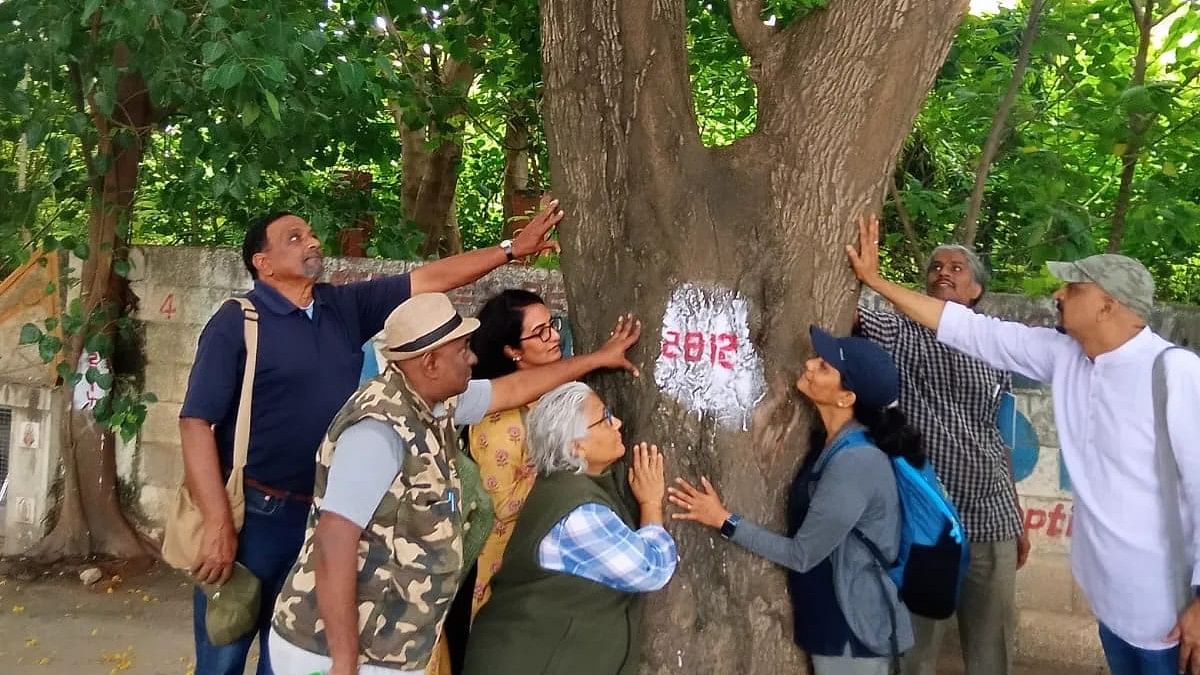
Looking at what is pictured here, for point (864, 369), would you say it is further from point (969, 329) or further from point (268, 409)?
point (268, 409)

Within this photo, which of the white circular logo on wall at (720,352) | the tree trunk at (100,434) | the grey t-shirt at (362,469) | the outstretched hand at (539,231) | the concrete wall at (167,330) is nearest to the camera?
the grey t-shirt at (362,469)

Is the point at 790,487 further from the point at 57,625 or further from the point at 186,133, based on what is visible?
the point at 57,625

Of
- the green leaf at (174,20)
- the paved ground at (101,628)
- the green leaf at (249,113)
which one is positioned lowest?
the paved ground at (101,628)

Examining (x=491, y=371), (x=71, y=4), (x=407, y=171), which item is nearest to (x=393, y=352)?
(x=491, y=371)

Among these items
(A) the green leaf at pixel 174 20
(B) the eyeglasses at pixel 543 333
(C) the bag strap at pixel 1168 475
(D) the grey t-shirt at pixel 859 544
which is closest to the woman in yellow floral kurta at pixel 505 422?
(B) the eyeglasses at pixel 543 333

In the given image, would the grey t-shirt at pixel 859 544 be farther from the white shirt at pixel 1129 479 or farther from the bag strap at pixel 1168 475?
the bag strap at pixel 1168 475

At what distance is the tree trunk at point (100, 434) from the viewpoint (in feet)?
18.1

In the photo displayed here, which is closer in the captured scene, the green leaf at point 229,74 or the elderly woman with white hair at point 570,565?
the elderly woman with white hair at point 570,565

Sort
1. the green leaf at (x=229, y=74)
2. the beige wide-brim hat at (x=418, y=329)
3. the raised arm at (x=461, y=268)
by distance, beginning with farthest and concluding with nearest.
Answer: the green leaf at (x=229, y=74) < the raised arm at (x=461, y=268) < the beige wide-brim hat at (x=418, y=329)

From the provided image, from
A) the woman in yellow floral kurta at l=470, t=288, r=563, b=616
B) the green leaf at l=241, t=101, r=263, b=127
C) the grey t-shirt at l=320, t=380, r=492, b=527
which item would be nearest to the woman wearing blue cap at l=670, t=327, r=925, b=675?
the woman in yellow floral kurta at l=470, t=288, r=563, b=616

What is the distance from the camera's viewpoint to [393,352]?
91.4 inches

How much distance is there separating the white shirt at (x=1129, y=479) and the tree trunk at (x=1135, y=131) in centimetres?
224

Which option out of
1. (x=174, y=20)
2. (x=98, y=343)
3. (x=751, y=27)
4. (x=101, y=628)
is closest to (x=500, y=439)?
(x=751, y=27)

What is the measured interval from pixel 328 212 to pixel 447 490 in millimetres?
3772
